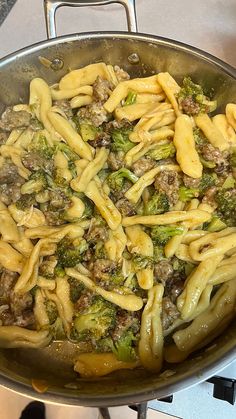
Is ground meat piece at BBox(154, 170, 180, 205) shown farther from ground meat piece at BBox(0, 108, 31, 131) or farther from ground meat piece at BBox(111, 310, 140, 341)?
ground meat piece at BBox(0, 108, 31, 131)

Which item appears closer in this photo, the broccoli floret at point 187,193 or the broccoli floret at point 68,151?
the broccoli floret at point 187,193

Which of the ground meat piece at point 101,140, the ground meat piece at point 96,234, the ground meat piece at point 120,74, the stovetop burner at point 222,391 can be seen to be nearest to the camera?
the stovetop burner at point 222,391

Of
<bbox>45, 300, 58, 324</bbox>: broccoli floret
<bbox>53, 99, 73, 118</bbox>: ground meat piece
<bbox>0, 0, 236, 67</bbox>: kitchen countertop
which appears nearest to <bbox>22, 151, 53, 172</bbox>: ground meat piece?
<bbox>53, 99, 73, 118</bbox>: ground meat piece

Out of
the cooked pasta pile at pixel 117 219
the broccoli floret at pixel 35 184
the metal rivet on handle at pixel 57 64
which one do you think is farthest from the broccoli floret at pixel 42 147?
the metal rivet on handle at pixel 57 64

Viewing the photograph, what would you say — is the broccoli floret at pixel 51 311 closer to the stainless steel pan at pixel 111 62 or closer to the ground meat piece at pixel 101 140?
the stainless steel pan at pixel 111 62

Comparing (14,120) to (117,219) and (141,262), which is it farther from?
(141,262)

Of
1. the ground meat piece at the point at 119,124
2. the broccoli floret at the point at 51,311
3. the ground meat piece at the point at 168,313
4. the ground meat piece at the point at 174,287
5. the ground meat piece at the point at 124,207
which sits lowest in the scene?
the broccoli floret at the point at 51,311

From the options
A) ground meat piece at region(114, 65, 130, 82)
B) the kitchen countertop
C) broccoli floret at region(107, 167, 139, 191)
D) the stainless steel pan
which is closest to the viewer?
the stainless steel pan
